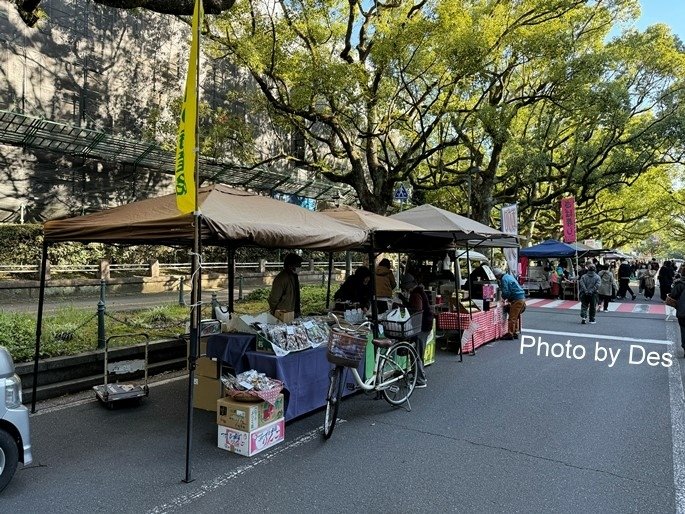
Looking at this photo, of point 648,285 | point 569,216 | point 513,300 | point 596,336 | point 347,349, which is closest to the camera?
point 347,349

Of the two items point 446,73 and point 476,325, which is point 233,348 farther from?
point 446,73

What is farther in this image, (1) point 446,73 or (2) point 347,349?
(1) point 446,73

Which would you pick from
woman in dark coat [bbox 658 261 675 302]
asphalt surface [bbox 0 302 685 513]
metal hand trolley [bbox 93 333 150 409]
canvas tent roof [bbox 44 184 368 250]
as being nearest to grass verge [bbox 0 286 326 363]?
metal hand trolley [bbox 93 333 150 409]

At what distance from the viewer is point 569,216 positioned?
22.1 metres

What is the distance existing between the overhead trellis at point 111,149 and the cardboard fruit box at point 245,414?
1459 centimetres

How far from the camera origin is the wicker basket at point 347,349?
189 inches

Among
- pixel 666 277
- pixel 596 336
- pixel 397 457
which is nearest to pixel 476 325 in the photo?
pixel 596 336

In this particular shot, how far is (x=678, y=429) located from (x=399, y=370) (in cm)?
304

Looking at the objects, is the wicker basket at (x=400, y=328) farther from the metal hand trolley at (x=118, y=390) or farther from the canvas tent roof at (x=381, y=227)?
the metal hand trolley at (x=118, y=390)

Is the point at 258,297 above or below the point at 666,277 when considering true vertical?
below

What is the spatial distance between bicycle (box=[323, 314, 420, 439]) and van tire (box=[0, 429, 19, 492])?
101 inches

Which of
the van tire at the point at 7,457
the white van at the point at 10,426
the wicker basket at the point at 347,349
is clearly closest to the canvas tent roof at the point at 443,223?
the wicker basket at the point at 347,349

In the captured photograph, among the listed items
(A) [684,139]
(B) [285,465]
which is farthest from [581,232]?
(B) [285,465]

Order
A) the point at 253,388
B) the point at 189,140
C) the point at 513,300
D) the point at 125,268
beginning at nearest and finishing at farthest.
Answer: the point at 189,140, the point at 253,388, the point at 513,300, the point at 125,268
